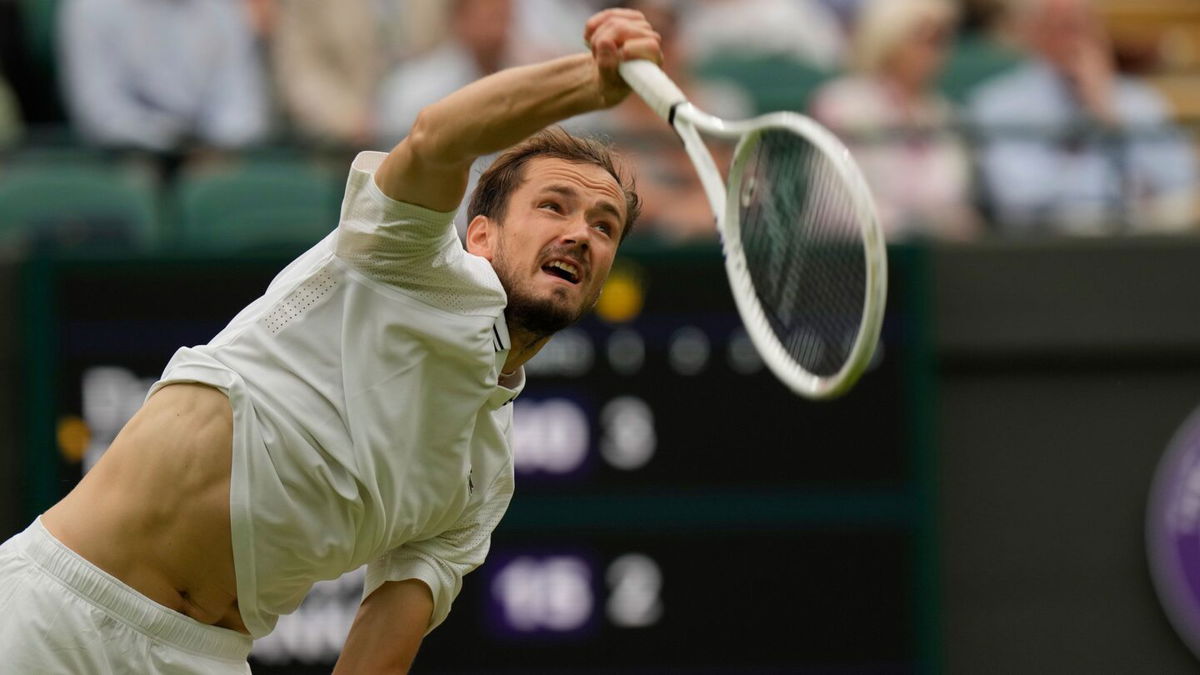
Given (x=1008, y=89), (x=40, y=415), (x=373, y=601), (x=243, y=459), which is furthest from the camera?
(x=1008, y=89)

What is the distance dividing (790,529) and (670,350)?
81 centimetres

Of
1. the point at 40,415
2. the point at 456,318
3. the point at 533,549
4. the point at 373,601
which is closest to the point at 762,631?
the point at 533,549

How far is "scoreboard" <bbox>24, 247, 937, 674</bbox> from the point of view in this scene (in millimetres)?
7508

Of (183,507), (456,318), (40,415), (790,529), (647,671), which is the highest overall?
(456,318)

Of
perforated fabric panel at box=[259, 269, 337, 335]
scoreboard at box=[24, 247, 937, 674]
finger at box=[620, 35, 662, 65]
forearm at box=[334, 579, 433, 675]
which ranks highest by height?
finger at box=[620, 35, 662, 65]

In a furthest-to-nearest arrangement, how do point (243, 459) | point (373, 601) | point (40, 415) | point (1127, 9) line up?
point (1127, 9), point (40, 415), point (373, 601), point (243, 459)

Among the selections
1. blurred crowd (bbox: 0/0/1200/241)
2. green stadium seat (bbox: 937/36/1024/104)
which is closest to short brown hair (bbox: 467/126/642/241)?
blurred crowd (bbox: 0/0/1200/241)

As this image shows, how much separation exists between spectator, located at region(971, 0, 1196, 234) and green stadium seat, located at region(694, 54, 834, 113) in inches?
30.2

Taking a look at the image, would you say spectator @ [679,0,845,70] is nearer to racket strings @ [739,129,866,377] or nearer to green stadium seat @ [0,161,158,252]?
green stadium seat @ [0,161,158,252]

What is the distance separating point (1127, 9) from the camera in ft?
36.6

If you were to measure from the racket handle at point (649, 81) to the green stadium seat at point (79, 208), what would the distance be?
452cm

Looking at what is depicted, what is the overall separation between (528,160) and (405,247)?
2.06 ft

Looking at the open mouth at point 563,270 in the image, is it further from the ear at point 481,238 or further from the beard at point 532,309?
the ear at point 481,238

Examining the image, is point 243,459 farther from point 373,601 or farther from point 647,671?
point 647,671
